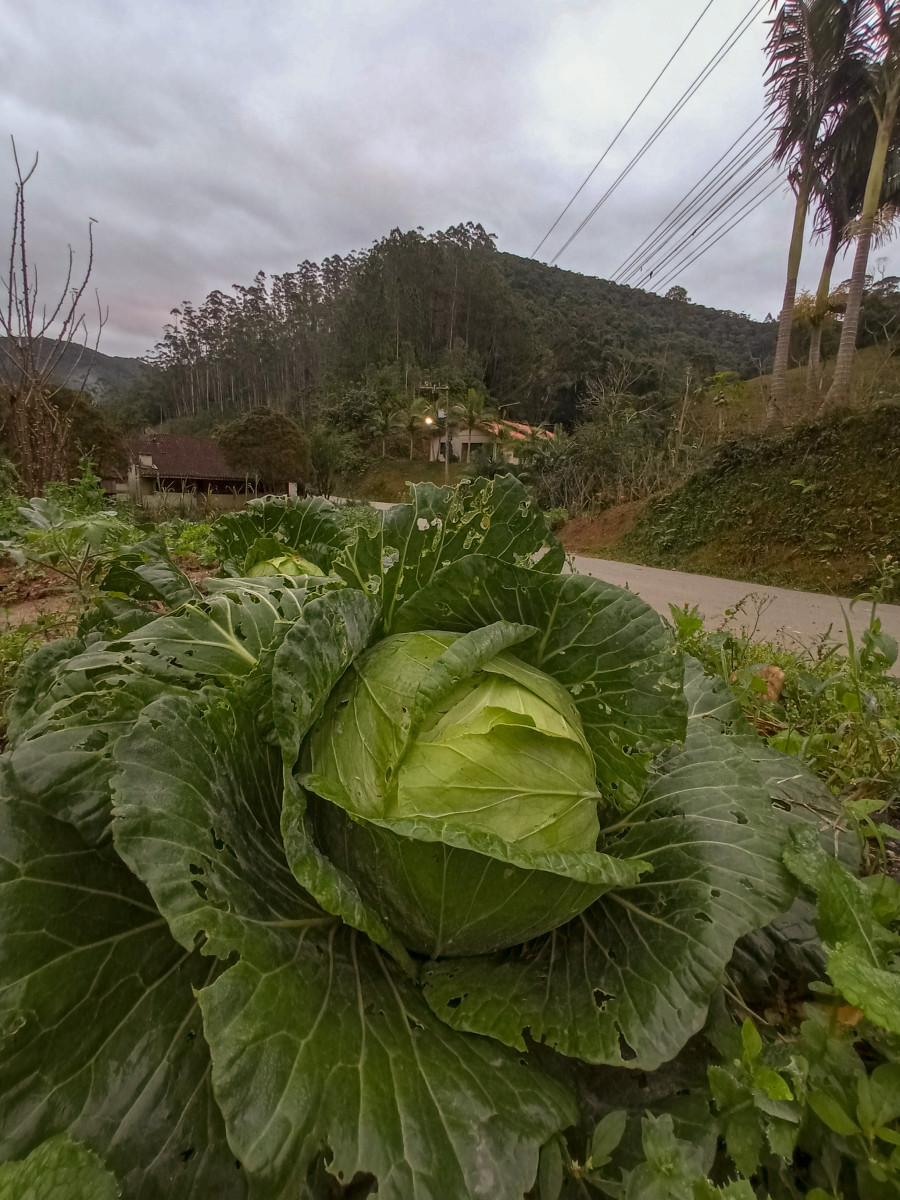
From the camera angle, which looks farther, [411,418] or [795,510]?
[411,418]

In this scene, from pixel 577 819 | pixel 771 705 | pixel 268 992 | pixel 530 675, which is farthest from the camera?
pixel 771 705

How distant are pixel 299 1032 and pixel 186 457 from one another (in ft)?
138

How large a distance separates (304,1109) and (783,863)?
0.99 m

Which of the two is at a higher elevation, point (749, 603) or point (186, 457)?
point (186, 457)

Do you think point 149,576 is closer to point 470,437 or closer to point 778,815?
point 778,815

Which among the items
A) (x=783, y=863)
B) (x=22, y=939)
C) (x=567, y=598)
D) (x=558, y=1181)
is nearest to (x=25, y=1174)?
(x=22, y=939)

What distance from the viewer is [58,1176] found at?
28.7 inches

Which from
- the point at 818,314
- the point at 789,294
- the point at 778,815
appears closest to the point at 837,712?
the point at 778,815

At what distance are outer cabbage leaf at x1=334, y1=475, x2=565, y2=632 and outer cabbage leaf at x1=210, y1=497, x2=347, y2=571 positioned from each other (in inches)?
64.7

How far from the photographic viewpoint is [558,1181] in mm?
892

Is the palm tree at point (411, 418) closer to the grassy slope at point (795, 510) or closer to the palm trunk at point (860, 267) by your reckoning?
the grassy slope at point (795, 510)

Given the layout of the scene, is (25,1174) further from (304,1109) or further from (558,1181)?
(558,1181)

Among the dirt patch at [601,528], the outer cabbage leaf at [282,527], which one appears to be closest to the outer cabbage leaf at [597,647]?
the outer cabbage leaf at [282,527]

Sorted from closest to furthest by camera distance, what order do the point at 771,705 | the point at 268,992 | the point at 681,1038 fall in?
the point at 268,992
the point at 681,1038
the point at 771,705
